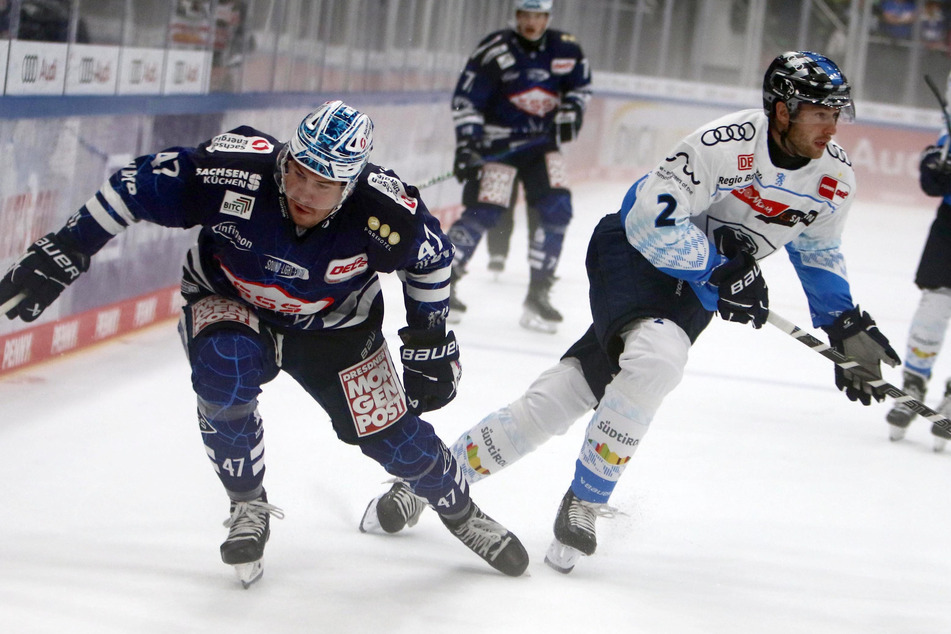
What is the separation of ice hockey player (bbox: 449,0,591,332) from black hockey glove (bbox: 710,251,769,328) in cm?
274

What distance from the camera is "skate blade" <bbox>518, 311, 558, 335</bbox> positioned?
5.38 metres

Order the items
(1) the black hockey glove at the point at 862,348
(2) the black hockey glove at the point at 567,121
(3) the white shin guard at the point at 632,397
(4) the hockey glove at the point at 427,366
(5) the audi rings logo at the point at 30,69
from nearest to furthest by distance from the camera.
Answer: (4) the hockey glove at the point at 427,366
(3) the white shin guard at the point at 632,397
(1) the black hockey glove at the point at 862,348
(5) the audi rings logo at the point at 30,69
(2) the black hockey glove at the point at 567,121

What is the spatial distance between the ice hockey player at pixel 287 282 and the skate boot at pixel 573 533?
31 centimetres

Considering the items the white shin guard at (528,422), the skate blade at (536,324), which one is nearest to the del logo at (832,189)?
the white shin guard at (528,422)

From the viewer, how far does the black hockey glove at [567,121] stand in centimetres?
545

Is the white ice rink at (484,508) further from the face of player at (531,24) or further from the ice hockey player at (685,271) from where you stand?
the face of player at (531,24)

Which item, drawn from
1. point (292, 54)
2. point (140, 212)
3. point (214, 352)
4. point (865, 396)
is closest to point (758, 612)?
point (865, 396)

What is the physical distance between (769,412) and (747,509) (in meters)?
1.21

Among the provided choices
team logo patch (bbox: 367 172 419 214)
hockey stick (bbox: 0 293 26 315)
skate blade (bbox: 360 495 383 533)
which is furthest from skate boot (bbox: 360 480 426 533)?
hockey stick (bbox: 0 293 26 315)

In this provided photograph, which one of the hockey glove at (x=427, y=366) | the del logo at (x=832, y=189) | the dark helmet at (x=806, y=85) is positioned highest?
the dark helmet at (x=806, y=85)

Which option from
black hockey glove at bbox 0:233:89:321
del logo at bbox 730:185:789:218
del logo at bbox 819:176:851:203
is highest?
del logo at bbox 819:176:851:203

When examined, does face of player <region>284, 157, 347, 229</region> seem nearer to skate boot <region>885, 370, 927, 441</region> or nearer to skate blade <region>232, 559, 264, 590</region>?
skate blade <region>232, 559, 264, 590</region>

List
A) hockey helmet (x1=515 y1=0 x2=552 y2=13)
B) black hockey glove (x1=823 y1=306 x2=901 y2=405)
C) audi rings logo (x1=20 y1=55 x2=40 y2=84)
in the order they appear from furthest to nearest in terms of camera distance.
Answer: hockey helmet (x1=515 y1=0 x2=552 y2=13), audi rings logo (x1=20 y1=55 x2=40 y2=84), black hockey glove (x1=823 y1=306 x2=901 y2=405)

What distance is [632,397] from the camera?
254 cm
